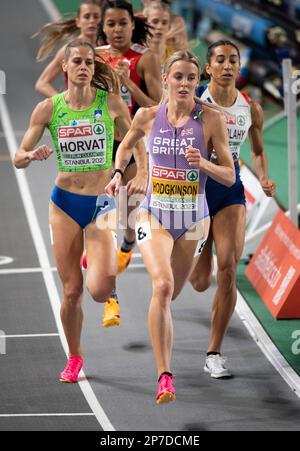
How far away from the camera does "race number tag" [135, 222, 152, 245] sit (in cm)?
917

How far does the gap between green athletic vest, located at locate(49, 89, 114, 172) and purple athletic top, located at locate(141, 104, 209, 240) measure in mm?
477

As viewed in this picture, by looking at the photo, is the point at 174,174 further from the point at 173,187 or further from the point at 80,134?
the point at 80,134

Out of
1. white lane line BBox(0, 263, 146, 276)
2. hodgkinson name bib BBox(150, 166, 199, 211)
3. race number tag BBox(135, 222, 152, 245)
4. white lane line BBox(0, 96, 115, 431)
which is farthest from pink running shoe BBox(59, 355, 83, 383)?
white lane line BBox(0, 263, 146, 276)

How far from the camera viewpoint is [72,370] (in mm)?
9844

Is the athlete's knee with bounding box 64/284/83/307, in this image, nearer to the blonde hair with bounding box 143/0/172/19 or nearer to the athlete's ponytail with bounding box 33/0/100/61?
the athlete's ponytail with bounding box 33/0/100/61

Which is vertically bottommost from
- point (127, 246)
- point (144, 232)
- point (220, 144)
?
point (144, 232)

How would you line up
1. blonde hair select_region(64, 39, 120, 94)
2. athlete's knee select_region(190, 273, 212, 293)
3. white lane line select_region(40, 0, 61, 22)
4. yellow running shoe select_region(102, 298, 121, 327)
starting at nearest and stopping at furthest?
blonde hair select_region(64, 39, 120, 94)
yellow running shoe select_region(102, 298, 121, 327)
athlete's knee select_region(190, 273, 212, 293)
white lane line select_region(40, 0, 61, 22)

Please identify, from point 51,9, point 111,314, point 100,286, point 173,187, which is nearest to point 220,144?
point 173,187

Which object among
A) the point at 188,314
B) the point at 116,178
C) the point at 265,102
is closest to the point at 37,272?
the point at 188,314

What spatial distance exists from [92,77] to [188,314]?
2.79m

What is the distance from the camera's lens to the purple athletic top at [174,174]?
9.26 metres

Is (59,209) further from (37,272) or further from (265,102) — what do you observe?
(265,102)

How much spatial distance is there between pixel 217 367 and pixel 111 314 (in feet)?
3.64

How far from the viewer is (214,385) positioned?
984 cm
